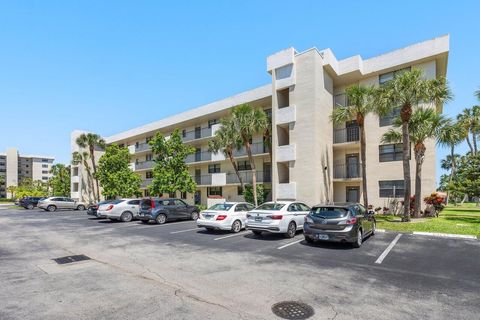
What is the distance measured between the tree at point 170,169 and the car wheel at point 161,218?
860 centimetres

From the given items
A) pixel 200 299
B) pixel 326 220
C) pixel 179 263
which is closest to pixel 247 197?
pixel 326 220

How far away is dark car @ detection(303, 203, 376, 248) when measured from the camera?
9755 mm

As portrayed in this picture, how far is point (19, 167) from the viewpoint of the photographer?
115938mm

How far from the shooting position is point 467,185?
21172 mm

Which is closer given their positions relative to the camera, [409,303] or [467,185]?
[409,303]

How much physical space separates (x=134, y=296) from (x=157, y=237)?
7.41 meters

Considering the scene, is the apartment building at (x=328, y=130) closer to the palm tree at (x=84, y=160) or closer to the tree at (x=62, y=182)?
the palm tree at (x=84, y=160)

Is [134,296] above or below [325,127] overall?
below

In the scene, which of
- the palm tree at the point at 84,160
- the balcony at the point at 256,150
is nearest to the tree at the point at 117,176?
the palm tree at the point at 84,160

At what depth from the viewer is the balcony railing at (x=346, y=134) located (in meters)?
22.2

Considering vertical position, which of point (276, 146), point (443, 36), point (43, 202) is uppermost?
point (443, 36)

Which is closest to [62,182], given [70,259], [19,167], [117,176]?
[117,176]

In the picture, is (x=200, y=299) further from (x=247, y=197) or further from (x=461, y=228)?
(x=247, y=197)

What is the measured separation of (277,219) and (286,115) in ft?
40.4
